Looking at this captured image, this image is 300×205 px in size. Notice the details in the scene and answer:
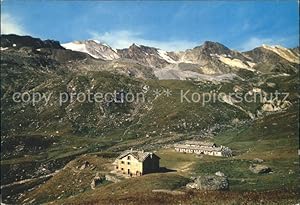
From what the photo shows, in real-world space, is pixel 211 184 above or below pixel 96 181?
above

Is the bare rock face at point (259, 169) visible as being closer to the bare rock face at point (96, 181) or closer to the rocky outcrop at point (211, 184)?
the rocky outcrop at point (211, 184)

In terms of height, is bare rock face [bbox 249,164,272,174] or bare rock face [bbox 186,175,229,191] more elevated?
bare rock face [bbox 249,164,272,174]

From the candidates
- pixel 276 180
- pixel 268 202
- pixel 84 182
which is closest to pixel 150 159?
pixel 84 182

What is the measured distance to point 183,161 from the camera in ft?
484

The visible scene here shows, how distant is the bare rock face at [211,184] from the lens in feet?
264

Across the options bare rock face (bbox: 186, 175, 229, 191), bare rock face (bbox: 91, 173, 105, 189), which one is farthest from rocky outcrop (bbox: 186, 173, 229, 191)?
bare rock face (bbox: 91, 173, 105, 189)

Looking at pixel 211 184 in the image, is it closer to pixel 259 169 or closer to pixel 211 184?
pixel 211 184

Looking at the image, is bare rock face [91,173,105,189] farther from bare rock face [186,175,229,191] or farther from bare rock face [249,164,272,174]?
bare rock face [186,175,229,191]

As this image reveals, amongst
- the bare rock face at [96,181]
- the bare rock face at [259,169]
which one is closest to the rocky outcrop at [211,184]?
the bare rock face at [259,169]

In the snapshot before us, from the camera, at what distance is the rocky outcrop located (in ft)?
264

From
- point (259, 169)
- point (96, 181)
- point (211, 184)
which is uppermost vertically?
point (259, 169)

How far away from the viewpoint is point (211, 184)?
8175cm

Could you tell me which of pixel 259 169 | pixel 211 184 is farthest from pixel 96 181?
pixel 211 184

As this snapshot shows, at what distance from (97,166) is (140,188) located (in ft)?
199
